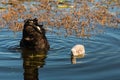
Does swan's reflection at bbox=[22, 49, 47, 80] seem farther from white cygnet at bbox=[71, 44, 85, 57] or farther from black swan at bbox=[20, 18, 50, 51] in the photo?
white cygnet at bbox=[71, 44, 85, 57]

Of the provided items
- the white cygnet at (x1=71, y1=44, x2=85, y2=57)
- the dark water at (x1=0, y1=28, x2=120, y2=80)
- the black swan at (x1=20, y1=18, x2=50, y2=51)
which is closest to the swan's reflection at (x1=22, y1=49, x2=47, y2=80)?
the dark water at (x1=0, y1=28, x2=120, y2=80)

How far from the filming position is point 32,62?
8.69 metres

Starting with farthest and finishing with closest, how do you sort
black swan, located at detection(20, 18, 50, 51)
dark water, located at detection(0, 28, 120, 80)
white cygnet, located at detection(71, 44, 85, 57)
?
white cygnet, located at detection(71, 44, 85, 57) → black swan, located at detection(20, 18, 50, 51) → dark water, located at detection(0, 28, 120, 80)

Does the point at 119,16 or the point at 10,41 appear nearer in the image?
the point at 10,41

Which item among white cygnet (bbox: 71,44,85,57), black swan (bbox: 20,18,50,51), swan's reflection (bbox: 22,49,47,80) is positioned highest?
black swan (bbox: 20,18,50,51)

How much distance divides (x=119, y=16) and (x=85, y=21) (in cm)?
179

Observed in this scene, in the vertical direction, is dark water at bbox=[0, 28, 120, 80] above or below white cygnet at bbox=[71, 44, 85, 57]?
below

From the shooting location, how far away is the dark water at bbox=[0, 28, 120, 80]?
296 inches

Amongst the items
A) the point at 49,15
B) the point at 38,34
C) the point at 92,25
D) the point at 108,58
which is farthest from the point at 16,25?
the point at 108,58

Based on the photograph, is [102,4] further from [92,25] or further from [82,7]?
[92,25]

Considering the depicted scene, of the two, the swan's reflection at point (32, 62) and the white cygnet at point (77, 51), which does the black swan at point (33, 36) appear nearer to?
the swan's reflection at point (32, 62)

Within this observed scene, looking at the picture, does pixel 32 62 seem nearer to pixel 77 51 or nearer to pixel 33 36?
pixel 33 36

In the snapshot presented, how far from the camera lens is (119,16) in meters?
14.3

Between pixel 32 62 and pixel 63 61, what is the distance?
2.64ft
